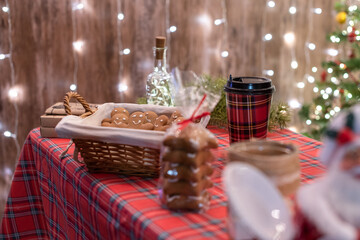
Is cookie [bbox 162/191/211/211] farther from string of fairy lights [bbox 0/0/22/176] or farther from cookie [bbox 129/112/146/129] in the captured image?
Result: string of fairy lights [bbox 0/0/22/176]

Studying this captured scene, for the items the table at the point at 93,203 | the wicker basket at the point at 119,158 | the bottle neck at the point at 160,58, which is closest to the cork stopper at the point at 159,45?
the bottle neck at the point at 160,58

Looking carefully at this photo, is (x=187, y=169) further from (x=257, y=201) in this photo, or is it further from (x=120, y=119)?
(x=120, y=119)

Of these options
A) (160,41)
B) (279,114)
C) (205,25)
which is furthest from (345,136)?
(205,25)

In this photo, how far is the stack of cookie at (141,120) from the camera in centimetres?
106

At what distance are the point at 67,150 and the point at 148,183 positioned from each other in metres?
0.31

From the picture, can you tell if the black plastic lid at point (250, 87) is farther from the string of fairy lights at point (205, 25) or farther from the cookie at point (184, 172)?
the string of fairy lights at point (205, 25)

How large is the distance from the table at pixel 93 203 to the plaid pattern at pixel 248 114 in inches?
3.9

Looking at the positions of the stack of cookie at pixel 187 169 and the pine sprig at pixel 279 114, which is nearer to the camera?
the stack of cookie at pixel 187 169

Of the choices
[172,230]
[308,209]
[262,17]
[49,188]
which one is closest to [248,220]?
[308,209]

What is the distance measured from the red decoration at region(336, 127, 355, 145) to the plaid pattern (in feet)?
1.84

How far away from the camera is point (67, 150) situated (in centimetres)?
115

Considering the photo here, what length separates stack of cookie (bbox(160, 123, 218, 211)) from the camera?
0.77 m

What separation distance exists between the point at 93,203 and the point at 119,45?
1.59 meters

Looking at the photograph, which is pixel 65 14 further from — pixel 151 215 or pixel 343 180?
pixel 343 180
